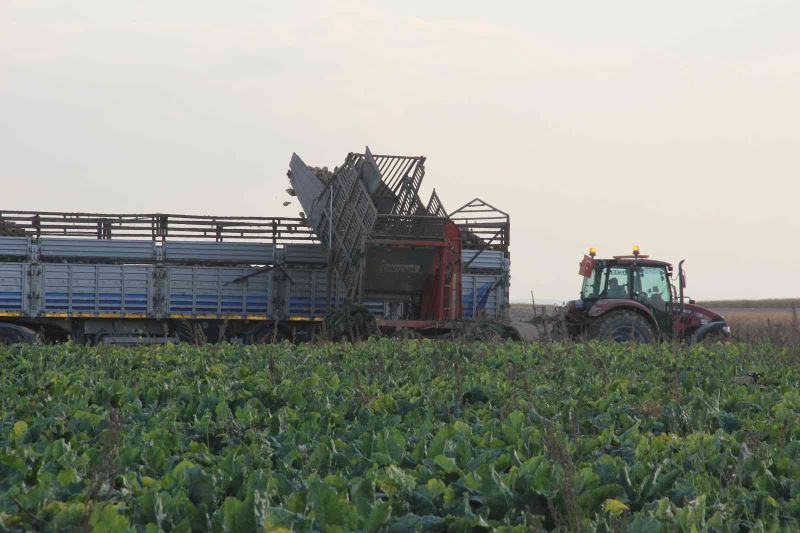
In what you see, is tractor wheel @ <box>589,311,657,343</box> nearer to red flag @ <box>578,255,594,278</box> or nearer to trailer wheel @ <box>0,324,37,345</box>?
red flag @ <box>578,255,594,278</box>

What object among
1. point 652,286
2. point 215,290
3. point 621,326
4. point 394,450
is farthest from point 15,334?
point 394,450

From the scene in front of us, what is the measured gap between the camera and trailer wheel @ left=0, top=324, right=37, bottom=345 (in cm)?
2172

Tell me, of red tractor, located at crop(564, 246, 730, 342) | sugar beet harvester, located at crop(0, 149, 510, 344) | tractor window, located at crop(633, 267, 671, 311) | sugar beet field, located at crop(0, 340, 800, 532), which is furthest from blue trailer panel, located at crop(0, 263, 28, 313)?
sugar beet field, located at crop(0, 340, 800, 532)

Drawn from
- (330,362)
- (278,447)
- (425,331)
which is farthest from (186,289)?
(278,447)

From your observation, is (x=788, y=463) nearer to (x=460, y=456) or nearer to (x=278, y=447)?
(x=460, y=456)

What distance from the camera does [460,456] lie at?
5207 mm

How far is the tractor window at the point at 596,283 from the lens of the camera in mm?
21203

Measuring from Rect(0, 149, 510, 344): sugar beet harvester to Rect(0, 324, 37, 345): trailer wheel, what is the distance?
0.03 meters

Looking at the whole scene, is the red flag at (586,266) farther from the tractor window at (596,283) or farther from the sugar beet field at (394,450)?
the sugar beet field at (394,450)

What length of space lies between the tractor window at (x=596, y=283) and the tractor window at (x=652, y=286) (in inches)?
23.6

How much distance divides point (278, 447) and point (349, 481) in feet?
3.37

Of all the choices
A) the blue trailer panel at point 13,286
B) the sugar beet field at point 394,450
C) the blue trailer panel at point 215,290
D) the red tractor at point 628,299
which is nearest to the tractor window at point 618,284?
the red tractor at point 628,299

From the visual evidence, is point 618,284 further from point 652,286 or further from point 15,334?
point 15,334

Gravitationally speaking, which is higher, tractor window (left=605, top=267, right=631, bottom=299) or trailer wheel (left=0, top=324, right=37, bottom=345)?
tractor window (left=605, top=267, right=631, bottom=299)
